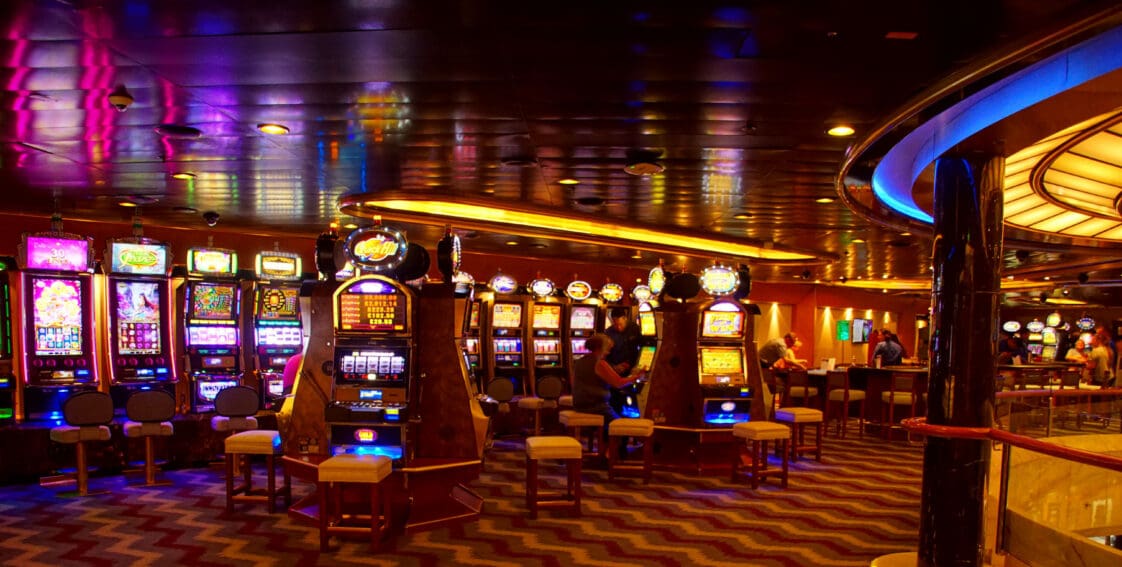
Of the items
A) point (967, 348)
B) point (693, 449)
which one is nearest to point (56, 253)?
point (693, 449)

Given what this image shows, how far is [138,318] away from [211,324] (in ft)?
2.52

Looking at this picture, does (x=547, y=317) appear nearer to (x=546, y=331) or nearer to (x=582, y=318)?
(x=546, y=331)

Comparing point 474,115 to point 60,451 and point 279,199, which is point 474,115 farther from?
point 60,451

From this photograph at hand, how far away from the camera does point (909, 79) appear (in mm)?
4141

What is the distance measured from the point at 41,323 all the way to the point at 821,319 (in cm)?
2054

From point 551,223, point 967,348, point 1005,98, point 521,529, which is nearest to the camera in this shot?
point 1005,98

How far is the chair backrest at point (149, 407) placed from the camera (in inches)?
291

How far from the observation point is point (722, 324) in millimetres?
8711

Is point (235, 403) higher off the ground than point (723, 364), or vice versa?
point (723, 364)

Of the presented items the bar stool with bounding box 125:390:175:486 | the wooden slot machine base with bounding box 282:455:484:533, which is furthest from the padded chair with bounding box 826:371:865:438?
the bar stool with bounding box 125:390:175:486

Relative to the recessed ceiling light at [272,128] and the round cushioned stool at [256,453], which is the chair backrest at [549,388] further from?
the recessed ceiling light at [272,128]

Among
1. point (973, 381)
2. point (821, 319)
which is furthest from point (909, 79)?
point (821, 319)

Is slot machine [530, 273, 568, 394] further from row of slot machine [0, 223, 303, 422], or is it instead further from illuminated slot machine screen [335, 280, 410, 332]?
illuminated slot machine screen [335, 280, 410, 332]

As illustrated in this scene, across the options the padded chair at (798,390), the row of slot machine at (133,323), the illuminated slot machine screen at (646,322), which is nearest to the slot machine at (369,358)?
the row of slot machine at (133,323)
